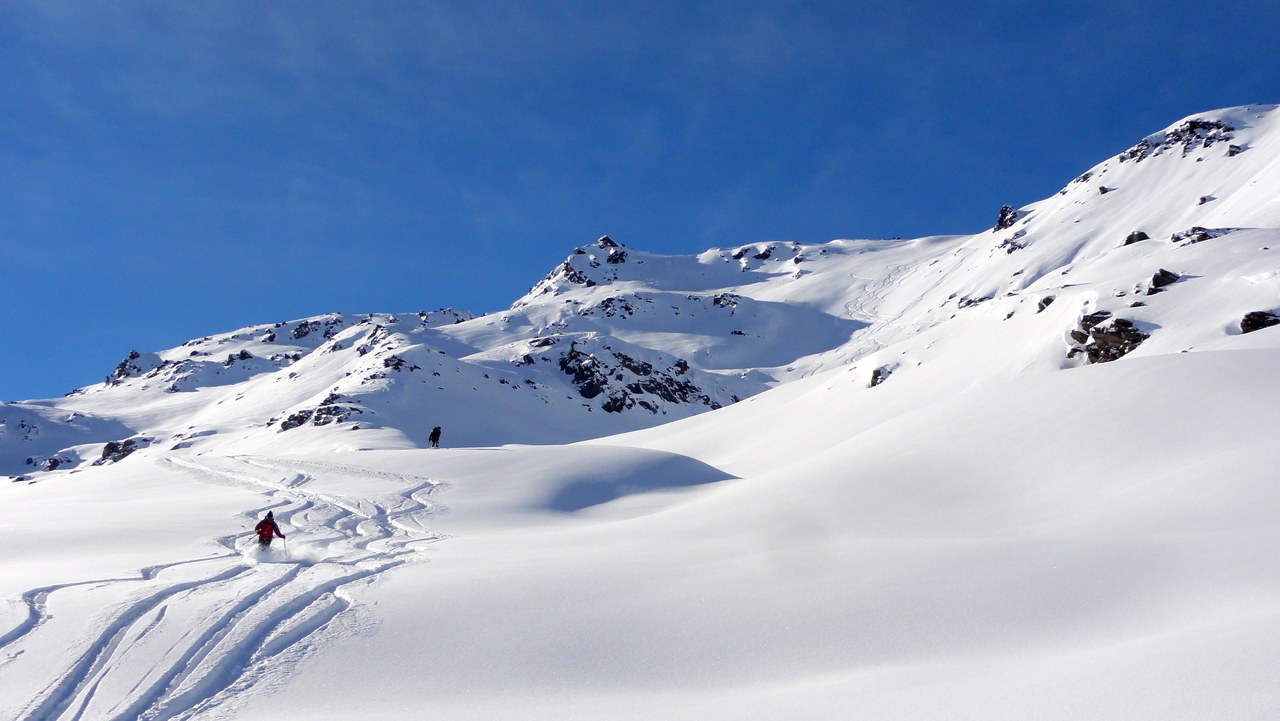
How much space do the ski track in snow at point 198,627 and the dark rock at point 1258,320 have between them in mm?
25899

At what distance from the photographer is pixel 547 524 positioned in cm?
1933

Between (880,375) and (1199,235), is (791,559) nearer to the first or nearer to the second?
(880,375)

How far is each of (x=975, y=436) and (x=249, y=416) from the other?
292 feet

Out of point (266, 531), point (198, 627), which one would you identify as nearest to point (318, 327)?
point (266, 531)

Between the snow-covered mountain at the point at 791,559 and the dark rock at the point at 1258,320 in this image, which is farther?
the dark rock at the point at 1258,320

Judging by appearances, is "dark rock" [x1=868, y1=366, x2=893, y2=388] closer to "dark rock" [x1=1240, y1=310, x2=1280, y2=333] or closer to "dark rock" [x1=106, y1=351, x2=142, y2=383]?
"dark rock" [x1=1240, y1=310, x2=1280, y2=333]

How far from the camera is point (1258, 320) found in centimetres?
2525

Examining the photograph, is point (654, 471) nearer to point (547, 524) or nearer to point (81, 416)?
point (547, 524)

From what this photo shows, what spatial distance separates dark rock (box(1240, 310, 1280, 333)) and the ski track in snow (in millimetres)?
25899

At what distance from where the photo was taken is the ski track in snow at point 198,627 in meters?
7.34

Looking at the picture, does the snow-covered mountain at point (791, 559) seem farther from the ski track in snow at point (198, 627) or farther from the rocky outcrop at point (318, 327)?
the rocky outcrop at point (318, 327)

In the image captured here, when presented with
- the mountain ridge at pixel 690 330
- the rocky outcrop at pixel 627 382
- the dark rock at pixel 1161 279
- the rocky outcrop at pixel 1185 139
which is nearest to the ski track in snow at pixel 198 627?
the mountain ridge at pixel 690 330

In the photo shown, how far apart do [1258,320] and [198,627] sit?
98.2ft

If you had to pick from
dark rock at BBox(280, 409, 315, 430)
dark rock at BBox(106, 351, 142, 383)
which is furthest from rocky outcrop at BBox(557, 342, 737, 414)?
dark rock at BBox(106, 351, 142, 383)
